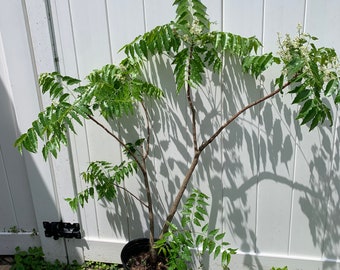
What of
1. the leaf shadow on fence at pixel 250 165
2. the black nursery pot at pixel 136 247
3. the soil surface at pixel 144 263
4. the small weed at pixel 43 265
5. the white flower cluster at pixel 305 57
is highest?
the white flower cluster at pixel 305 57

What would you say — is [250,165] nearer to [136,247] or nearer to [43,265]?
[136,247]

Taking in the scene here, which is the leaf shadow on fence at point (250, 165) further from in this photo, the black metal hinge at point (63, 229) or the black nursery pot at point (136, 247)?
the black metal hinge at point (63, 229)

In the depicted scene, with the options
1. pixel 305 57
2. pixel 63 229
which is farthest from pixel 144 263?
pixel 305 57

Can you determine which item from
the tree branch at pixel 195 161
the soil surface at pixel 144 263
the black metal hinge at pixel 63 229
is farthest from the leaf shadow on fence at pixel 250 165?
the black metal hinge at pixel 63 229

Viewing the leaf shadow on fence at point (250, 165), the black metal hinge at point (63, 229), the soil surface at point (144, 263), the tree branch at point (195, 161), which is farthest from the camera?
the black metal hinge at point (63, 229)

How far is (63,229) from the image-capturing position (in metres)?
2.69

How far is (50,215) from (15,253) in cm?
51

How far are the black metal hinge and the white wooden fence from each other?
1.8 inches

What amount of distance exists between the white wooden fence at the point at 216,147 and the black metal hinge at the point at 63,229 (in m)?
0.04

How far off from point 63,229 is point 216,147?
121cm

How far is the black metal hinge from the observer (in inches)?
105

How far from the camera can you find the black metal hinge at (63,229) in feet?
8.78

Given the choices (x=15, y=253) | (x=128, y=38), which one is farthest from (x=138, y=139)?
(x=15, y=253)

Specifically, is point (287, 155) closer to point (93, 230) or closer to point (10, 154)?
point (93, 230)
